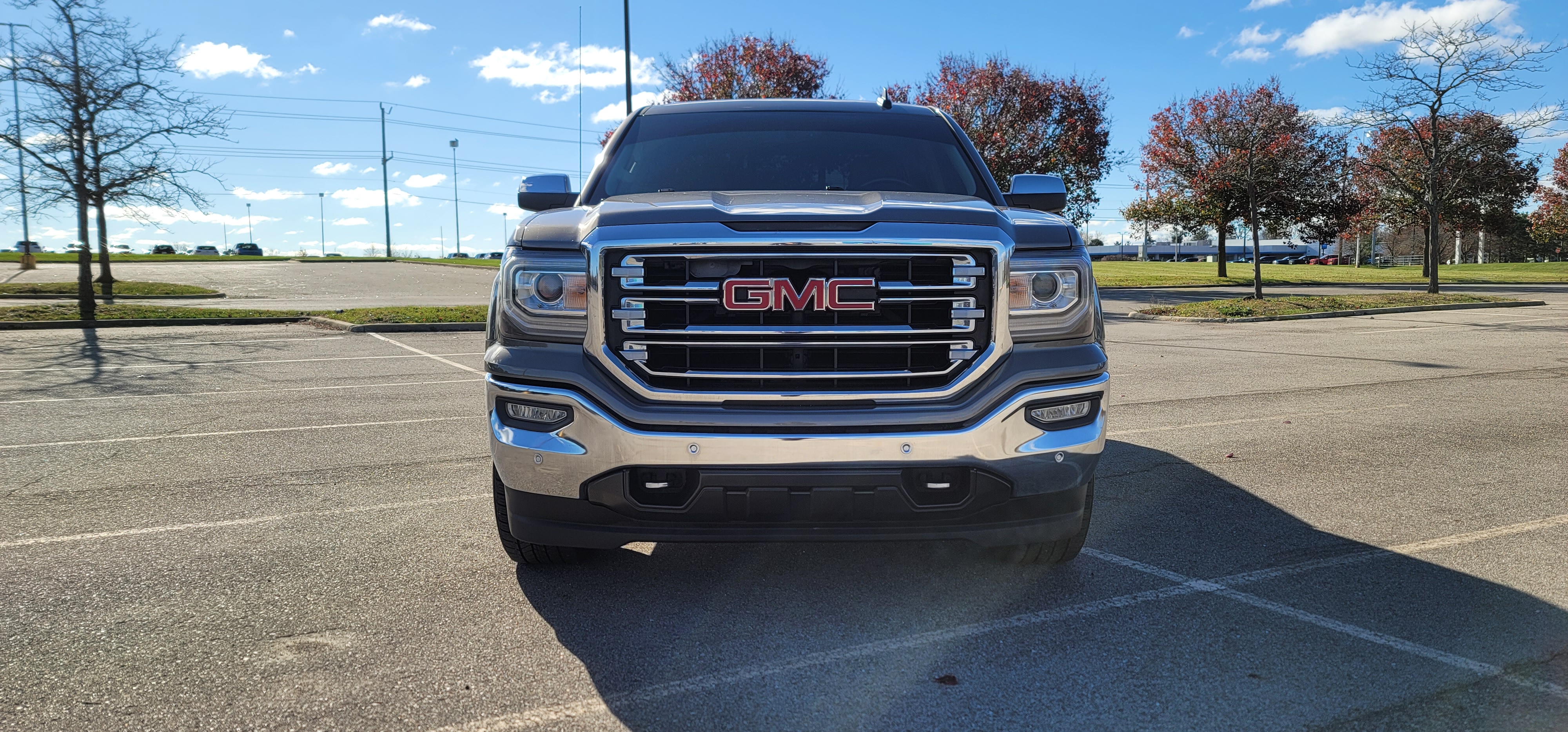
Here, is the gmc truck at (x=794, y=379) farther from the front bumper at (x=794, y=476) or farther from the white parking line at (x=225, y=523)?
the white parking line at (x=225, y=523)

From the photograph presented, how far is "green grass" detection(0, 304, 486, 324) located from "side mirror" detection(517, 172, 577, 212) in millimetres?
13329

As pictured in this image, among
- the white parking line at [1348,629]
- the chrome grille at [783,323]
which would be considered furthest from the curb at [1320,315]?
the chrome grille at [783,323]

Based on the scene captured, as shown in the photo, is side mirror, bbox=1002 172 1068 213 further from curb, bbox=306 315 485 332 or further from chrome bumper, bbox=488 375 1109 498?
curb, bbox=306 315 485 332

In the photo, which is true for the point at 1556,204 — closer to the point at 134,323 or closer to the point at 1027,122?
the point at 1027,122

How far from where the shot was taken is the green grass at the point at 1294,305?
21.0 metres

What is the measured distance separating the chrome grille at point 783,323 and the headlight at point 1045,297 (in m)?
0.15

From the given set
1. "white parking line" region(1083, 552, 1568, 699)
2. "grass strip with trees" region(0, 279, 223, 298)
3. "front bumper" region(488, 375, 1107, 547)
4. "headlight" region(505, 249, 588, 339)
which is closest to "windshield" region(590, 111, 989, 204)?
"headlight" region(505, 249, 588, 339)

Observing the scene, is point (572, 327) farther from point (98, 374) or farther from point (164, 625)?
point (98, 374)

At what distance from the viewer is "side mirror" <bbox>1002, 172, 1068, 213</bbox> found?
4625 millimetres

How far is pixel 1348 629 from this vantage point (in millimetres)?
3418

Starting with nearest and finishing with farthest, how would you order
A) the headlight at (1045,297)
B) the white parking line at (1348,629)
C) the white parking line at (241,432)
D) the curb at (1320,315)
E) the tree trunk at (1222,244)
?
the white parking line at (1348,629), the headlight at (1045,297), the white parking line at (241,432), the curb at (1320,315), the tree trunk at (1222,244)

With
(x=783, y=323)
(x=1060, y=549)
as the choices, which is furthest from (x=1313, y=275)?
(x=783, y=323)

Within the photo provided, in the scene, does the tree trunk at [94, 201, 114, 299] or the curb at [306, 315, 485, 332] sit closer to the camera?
the curb at [306, 315, 485, 332]

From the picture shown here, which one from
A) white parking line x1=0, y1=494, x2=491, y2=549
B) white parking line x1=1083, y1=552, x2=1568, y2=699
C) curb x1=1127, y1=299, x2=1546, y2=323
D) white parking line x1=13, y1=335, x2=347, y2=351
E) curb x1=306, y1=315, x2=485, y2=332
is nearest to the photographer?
white parking line x1=1083, y1=552, x2=1568, y2=699
